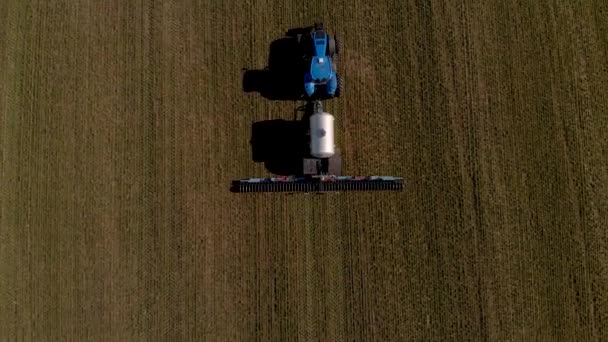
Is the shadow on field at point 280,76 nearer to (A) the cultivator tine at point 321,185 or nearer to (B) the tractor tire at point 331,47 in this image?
(B) the tractor tire at point 331,47

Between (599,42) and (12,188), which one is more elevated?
(599,42)

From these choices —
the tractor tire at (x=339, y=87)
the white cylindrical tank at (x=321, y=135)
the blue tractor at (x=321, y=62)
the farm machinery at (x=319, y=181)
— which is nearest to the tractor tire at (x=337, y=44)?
the blue tractor at (x=321, y=62)

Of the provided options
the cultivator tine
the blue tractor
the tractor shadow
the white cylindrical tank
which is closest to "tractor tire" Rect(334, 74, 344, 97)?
the blue tractor

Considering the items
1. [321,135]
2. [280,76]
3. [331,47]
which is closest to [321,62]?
[331,47]

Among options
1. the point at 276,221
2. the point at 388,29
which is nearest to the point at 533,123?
the point at 388,29

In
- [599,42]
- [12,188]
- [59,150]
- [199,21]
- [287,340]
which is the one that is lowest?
[287,340]

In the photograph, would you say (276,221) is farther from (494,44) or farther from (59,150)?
(494,44)

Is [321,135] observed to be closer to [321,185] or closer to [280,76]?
[321,185]
